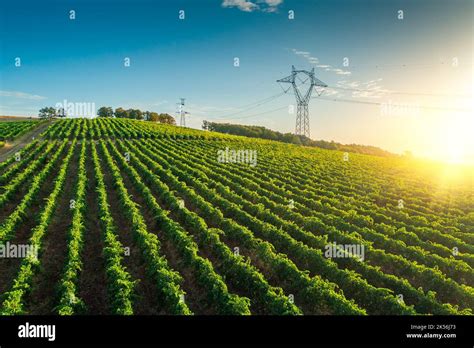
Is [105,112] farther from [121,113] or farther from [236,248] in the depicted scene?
[236,248]

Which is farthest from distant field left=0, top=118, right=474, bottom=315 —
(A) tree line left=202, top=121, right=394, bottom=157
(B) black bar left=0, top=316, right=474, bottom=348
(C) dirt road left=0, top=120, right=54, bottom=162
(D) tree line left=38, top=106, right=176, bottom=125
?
(D) tree line left=38, top=106, right=176, bottom=125

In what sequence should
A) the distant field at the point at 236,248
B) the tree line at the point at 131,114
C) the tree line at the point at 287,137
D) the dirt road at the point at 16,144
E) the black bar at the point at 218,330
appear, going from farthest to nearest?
the tree line at the point at 131,114, the tree line at the point at 287,137, the dirt road at the point at 16,144, the distant field at the point at 236,248, the black bar at the point at 218,330

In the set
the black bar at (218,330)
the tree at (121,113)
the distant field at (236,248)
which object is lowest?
the distant field at (236,248)

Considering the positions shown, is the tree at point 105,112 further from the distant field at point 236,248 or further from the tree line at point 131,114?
the distant field at point 236,248

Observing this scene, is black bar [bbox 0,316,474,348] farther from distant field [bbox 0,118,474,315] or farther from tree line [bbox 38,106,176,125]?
tree line [bbox 38,106,176,125]

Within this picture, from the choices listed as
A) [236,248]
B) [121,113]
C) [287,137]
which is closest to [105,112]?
[121,113]

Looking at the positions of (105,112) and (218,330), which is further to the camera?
(105,112)

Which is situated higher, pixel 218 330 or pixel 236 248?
pixel 218 330

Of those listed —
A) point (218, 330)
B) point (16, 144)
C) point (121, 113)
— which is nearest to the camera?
point (218, 330)

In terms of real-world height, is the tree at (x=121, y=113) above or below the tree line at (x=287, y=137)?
above

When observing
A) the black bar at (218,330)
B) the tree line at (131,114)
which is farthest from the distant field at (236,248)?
the tree line at (131,114)
